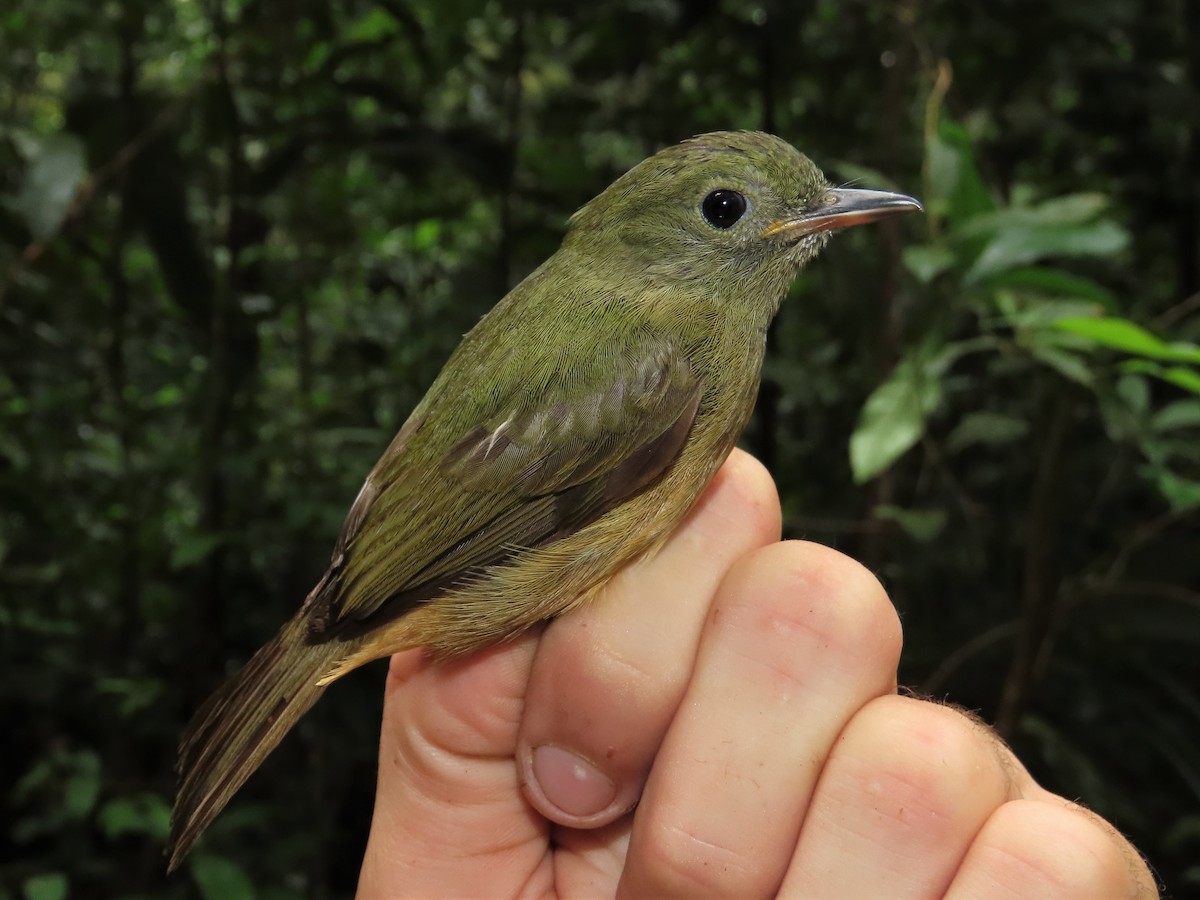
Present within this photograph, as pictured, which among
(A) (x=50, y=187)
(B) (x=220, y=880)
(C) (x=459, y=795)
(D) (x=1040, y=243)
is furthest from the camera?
(A) (x=50, y=187)

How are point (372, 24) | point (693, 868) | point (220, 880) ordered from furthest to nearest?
point (372, 24)
point (220, 880)
point (693, 868)

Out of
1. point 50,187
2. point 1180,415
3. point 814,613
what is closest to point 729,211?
point 814,613

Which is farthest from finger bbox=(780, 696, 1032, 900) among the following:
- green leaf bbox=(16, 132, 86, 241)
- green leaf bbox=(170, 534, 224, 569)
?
green leaf bbox=(16, 132, 86, 241)

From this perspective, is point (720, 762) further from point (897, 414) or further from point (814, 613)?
point (897, 414)

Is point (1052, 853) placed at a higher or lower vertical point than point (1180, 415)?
lower

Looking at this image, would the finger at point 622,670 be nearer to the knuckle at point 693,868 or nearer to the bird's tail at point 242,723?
the knuckle at point 693,868

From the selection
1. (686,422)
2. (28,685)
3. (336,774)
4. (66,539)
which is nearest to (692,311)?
(686,422)

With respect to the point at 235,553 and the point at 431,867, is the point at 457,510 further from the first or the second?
the point at 235,553

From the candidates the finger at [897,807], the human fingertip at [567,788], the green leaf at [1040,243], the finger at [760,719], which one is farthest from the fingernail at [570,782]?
the green leaf at [1040,243]
